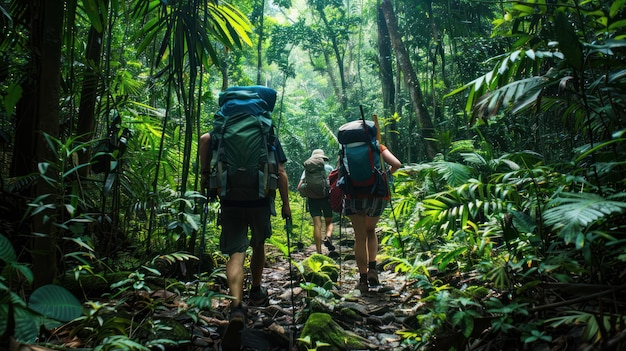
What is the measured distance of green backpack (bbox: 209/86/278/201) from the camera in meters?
3.29

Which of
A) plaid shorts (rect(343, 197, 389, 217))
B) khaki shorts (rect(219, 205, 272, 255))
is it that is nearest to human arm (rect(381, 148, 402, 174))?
plaid shorts (rect(343, 197, 389, 217))

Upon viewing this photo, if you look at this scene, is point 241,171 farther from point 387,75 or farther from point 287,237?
point 387,75

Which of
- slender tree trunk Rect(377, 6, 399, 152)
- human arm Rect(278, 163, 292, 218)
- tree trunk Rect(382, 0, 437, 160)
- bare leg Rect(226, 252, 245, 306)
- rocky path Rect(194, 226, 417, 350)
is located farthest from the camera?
slender tree trunk Rect(377, 6, 399, 152)

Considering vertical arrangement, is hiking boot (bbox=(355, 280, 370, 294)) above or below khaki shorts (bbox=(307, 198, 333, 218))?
below

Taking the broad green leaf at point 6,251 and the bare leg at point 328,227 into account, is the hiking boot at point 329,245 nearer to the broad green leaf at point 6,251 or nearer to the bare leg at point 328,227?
the bare leg at point 328,227

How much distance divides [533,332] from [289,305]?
2.43 metres

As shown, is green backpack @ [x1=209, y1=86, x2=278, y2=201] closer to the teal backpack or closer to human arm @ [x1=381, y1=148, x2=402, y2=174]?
the teal backpack

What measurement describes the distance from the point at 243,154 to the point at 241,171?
15 cm

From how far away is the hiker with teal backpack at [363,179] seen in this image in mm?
4281

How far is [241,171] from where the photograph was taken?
3279 millimetres

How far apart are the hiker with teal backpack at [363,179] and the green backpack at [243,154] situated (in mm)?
1158

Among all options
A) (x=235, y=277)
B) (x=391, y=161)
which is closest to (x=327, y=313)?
(x=235, y=277)

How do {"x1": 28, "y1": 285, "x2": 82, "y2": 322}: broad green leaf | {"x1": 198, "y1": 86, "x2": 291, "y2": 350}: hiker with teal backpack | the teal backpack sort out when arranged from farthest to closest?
the teal backpack < {"x1": 198, "y1": 86, "x2": 291, "y2": 350}: hiker with teal backpack < {"x1": 28, "y1": 285, "x2": 82, "y2": 322}: broad green leaf

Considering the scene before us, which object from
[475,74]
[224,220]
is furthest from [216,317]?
[475,74]
